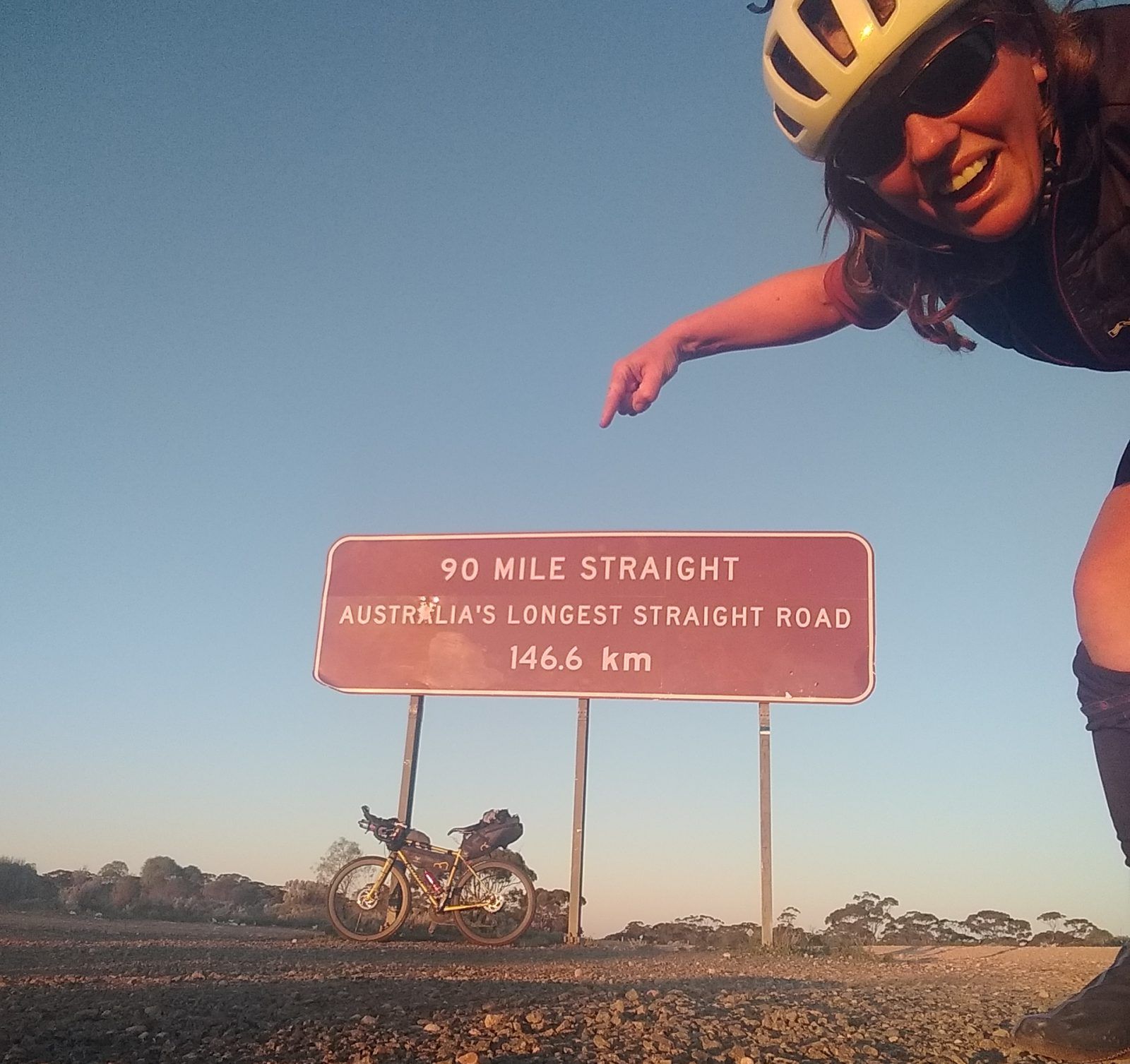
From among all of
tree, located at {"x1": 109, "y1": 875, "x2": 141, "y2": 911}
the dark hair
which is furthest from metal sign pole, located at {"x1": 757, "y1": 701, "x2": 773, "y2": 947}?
the dark hair

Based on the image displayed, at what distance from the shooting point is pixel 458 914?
26.6 ft

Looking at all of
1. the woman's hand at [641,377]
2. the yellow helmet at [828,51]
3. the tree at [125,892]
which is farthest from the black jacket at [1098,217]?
the tree at [125,892]

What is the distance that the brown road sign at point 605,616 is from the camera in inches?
349

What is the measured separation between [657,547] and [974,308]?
7605mm

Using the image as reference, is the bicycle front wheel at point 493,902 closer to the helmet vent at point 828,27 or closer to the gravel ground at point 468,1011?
the gravel ground at point 468,1011

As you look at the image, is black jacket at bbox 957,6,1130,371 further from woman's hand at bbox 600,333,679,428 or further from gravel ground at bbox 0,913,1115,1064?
gravel ground at bbox 0,913,1115,1064

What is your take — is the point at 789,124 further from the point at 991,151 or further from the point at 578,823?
the point at 578,823

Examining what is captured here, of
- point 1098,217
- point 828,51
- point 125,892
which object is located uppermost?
point 828,51

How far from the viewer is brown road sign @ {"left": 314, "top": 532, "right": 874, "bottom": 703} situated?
888 centimetres

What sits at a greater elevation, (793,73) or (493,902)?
(793,73)

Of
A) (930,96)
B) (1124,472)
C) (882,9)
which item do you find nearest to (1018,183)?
(930,96)

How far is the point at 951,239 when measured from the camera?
1695 mm

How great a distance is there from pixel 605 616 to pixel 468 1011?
7182 millimetres

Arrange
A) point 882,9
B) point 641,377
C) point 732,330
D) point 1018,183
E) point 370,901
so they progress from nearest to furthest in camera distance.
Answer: point 1018,183, point 882,9, point 732,330, point 641,377, point 370,901
